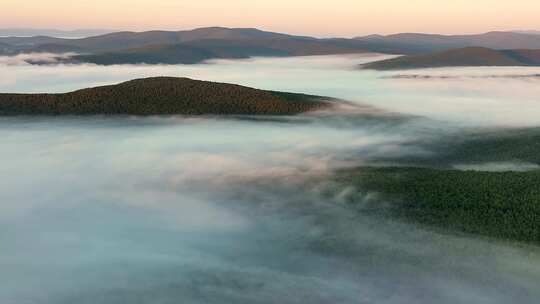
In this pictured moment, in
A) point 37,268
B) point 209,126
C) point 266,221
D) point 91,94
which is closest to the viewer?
point 37,268

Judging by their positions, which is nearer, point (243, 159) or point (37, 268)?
point (37, 268)

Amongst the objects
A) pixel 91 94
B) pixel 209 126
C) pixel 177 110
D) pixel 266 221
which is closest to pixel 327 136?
pixel 209 126

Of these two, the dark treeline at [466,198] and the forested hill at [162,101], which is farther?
the forested hill at [162,101]

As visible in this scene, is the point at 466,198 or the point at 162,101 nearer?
the point at 466,198

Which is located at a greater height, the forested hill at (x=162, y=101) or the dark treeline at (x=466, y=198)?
the forested hill at (x=162, y=101)

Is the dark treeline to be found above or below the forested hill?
below

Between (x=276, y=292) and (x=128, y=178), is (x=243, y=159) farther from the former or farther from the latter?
(x=276, y=292)

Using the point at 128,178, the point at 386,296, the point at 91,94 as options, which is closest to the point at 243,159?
the point at 128,178

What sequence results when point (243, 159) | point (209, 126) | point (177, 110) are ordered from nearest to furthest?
1. point (243, 159)
2. point (209, 126)
3. point (177, 110)
